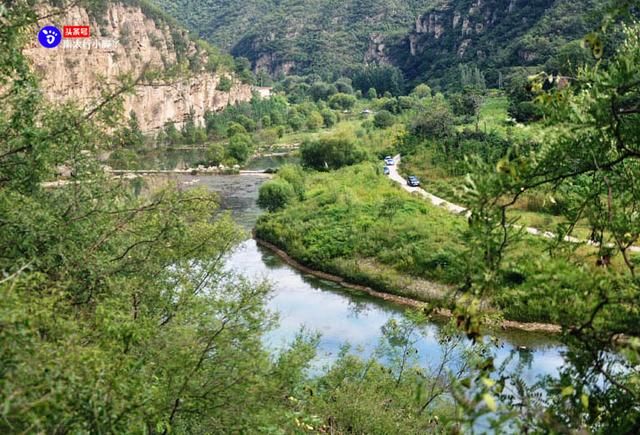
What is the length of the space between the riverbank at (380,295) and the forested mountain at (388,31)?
40688mm

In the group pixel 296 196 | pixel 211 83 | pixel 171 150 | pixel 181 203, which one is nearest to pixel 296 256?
pixel 296 196

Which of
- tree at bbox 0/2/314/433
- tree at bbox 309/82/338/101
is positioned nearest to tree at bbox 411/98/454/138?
tree at bbox 0/2/314/433

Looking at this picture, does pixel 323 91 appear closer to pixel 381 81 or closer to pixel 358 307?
pixel 381 81

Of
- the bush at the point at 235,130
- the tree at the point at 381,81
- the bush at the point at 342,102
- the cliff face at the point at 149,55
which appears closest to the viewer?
the cliff face at the point at 149,55

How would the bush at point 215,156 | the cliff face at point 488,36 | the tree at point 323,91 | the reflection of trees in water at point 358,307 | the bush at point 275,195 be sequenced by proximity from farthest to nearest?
the tree at point 323,91
the cliff face at point 488,36
the bush at point 215,156
the bush at point 275,195
the reflection of trees in water at point 358,307

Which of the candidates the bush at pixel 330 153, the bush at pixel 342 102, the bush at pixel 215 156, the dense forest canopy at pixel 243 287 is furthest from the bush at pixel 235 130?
the dense forest canopy at pixel 243 287

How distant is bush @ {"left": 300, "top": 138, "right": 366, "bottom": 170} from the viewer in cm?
3578

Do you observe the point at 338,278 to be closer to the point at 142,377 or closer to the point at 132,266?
the point at 132,266

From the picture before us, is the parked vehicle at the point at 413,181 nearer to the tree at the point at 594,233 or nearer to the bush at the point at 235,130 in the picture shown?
the tree at the point at 594,233

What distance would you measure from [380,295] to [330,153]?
16.9m

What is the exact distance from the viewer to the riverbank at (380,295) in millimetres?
16859

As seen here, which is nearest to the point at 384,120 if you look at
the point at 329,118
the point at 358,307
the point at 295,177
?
the point at 329,118

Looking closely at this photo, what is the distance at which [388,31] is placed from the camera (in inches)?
4181

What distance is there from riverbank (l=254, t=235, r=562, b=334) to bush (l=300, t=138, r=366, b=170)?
10.8 metres
